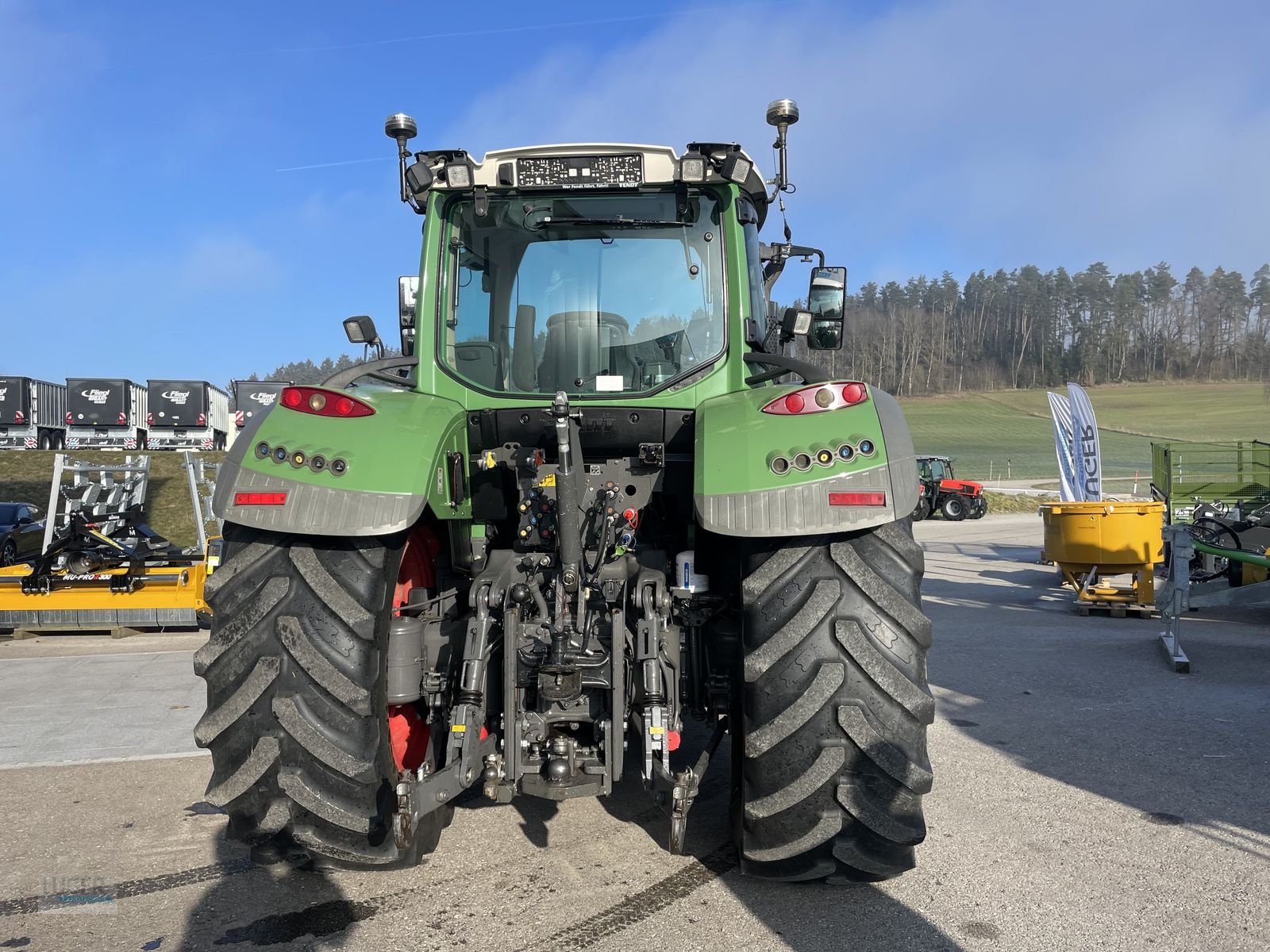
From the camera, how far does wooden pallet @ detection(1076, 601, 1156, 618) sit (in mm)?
10031

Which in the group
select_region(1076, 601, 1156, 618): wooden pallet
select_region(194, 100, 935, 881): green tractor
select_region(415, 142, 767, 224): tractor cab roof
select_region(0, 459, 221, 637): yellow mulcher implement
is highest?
select_region(415, 142, 767, 224): tractor cab roof

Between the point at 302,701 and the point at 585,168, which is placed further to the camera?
the point at 585,168

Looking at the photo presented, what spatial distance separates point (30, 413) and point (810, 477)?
1477 inches

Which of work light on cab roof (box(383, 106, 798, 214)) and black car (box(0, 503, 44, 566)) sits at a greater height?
work light on cab roof (box(383, 106, 798, 214))

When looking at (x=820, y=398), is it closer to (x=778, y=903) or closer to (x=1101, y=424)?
(x=778, y=903)

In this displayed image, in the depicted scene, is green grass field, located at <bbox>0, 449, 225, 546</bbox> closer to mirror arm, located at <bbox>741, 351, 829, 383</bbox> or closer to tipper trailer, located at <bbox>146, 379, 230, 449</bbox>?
tipper trailer, located at <bbox>146, 379, 230, 449</bbox>

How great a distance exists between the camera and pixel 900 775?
2936mm

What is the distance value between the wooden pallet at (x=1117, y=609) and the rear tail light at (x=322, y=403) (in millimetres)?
9280

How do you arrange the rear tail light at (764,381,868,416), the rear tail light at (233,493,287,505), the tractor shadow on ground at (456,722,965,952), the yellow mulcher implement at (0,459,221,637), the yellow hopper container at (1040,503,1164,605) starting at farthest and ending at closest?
1. the yellow hopper container at (1040,503,1164,605)
2. the yellow mulcher implement at (0,459,221,637)
3. the rear tail light at (764,381,868,416)
4. the rear tail light at (233,493,287,505)
5. the tractor shadow on ground at (456,722,965,952)

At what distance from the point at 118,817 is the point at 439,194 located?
318 cm

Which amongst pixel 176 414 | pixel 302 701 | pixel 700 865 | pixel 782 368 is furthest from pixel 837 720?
pixel 176 414

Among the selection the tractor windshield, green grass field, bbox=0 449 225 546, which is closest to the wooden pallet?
the tractor windshield

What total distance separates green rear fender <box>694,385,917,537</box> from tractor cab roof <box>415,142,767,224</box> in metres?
1.24

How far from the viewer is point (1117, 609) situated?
10055mm
